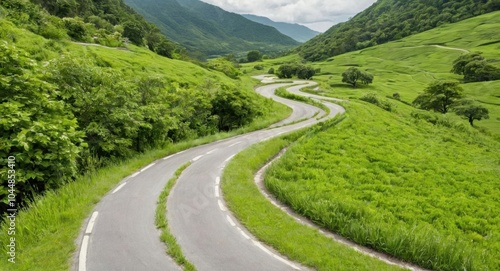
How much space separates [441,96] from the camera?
7644 centimetres

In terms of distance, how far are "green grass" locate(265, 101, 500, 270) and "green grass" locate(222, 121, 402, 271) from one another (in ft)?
4.35

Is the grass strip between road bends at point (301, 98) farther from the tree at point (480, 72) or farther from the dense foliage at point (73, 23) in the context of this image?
the tree at point (480, 72)

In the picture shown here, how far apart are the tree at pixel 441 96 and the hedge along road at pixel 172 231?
80.1 metres

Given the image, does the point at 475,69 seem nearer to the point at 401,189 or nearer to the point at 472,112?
the point at 472,112

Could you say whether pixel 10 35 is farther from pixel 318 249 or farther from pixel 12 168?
pixel 318 249

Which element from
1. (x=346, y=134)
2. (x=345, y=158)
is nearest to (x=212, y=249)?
(x=345, y=158)

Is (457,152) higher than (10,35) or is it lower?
lower

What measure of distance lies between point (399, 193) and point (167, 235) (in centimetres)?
1493

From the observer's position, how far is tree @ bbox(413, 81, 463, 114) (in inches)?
3029

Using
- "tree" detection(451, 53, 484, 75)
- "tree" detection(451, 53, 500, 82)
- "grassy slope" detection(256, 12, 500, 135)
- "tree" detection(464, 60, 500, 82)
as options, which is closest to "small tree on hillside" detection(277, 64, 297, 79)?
"grassy slope" detection(256, 12, 500, 135)

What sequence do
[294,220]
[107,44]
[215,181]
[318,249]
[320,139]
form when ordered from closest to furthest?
1. [318,249]
2. [294,220]
3. [215,181]
4. [320,139]
5. [107,44]

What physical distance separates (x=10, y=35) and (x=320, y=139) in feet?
113

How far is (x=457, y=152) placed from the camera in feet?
110

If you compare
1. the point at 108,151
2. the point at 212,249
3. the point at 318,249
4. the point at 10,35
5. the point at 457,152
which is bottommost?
the point at 457,152
